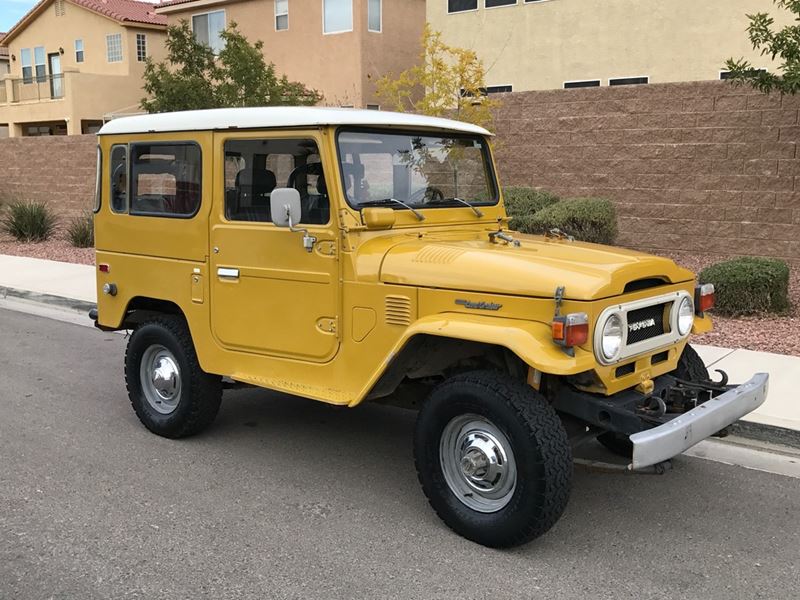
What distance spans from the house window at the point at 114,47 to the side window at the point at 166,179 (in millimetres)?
28112

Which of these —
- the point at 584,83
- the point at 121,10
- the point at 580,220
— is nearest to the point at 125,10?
the point at 121,10

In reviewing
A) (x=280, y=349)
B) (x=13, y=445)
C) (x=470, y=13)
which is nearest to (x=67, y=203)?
(x=470, y=13)

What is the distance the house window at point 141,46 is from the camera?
101ft

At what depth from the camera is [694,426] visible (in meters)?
3.81

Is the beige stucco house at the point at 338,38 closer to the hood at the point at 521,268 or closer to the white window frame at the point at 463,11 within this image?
the white window frame at the point at 463,11

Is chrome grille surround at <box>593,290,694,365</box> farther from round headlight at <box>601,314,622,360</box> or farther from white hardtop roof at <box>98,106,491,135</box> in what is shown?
white hardtop roof at <box>98,106,491,135</box>

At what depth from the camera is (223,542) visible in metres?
4.06

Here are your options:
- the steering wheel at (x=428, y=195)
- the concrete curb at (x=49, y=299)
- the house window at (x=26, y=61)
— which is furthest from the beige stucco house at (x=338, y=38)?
the steering wheel at (x=428, y=195)

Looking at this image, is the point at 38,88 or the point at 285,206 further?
the point at 38,88

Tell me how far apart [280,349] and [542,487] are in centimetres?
184

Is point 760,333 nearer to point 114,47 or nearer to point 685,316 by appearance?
point 685,316

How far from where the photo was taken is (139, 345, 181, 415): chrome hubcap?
5520 millimetres

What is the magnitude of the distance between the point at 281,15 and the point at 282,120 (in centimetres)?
2074

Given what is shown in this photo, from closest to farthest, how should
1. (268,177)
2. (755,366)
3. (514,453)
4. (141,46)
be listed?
(514,453), (268,177), (755,366), (141,46)
